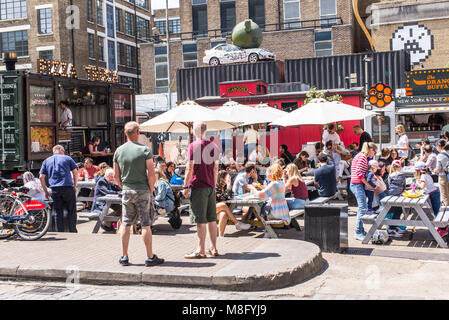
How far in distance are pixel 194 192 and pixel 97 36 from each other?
1558 inches

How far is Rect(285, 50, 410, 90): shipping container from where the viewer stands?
30734 millimetres

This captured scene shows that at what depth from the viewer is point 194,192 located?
291 inches

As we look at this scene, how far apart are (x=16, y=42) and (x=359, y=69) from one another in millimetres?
25540

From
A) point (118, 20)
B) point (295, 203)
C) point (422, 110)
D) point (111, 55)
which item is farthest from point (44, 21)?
point (295, 203)

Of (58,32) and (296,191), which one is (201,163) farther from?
(58,32)

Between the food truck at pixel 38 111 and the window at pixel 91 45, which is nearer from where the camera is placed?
the food truck at pixel 38 111

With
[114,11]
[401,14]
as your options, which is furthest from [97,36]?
[401,14]

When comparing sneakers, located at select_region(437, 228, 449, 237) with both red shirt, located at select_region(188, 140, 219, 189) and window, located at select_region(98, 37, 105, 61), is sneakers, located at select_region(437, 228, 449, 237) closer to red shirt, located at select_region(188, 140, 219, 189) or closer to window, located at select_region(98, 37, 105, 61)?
red shirt, located at select_region(188, 140, 219, 189)

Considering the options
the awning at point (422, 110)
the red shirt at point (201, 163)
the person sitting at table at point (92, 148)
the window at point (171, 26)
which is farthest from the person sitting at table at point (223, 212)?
the window at point (171, 26)

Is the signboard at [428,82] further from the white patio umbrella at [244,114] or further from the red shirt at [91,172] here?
the red shirt at [91,172]

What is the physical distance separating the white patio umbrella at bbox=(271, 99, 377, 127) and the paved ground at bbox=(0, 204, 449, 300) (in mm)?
4701

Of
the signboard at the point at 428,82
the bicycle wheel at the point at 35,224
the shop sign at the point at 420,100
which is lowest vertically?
the bicycle wheel at the point at 35,224

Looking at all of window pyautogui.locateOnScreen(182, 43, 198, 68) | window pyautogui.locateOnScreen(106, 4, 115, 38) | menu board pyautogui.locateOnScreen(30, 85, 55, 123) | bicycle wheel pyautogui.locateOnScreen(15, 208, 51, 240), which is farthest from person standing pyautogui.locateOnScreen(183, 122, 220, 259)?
window pyautogui.locateOnScreen(106, 4, 115, 38)

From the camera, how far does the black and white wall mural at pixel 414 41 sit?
1384 inches
